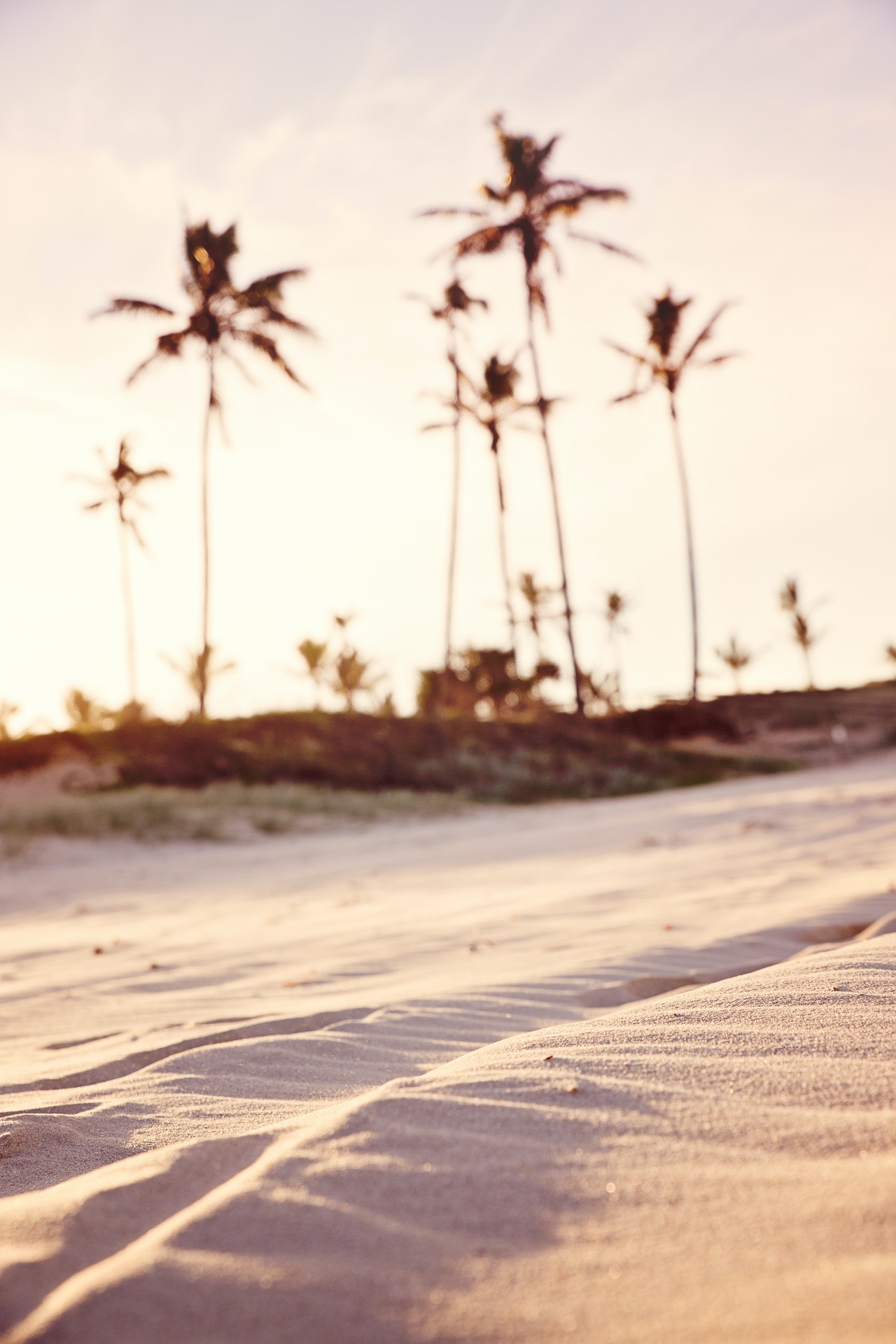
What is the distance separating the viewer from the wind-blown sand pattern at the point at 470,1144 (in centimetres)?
104

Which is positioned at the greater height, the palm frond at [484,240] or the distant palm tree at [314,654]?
the palm frond at [484,240]

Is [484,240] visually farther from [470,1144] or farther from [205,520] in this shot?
[470,1144]

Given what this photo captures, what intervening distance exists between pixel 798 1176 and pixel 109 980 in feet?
10.5

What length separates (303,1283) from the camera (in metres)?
1.10

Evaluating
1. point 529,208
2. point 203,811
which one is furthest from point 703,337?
point 203,811

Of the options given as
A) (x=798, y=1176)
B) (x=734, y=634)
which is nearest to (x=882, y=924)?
(x=798, y=1176)

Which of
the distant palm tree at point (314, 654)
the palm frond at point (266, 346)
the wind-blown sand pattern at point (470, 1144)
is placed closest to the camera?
the wind-blown sand pattern at point (470, 1144)

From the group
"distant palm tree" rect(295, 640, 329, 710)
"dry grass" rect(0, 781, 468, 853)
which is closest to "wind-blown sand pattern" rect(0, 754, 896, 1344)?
"dry grass" rect(0, 781, 468, 853)

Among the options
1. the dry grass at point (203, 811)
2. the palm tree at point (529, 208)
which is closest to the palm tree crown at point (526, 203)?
the palm tree at point (529, 208)

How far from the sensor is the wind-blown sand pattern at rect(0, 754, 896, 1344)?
1044 mm

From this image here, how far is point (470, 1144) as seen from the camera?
4.61 ft

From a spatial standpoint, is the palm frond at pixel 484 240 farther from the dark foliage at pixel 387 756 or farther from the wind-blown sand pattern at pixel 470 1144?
the wind-blown sand pattern at pixel 470 1144

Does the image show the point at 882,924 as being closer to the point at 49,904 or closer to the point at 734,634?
the point at 49,904

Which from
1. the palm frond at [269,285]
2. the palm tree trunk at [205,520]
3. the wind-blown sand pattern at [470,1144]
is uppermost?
the palm frond at [269,285]
